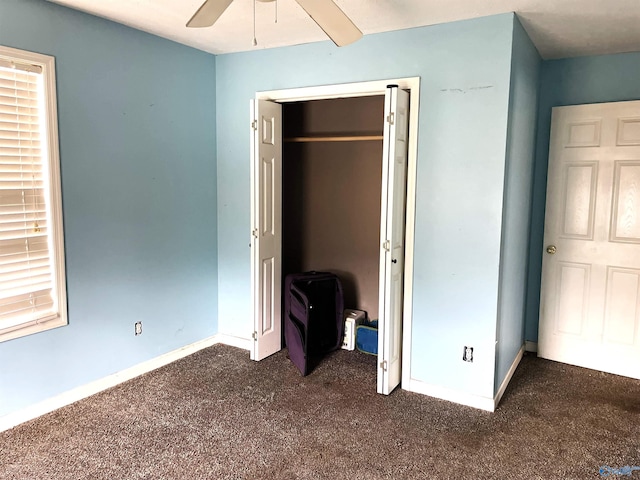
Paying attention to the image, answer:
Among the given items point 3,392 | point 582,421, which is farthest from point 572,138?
point 3,392

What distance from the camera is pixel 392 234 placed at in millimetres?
3000

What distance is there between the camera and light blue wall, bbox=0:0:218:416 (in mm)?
2742

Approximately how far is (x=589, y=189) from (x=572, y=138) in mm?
412

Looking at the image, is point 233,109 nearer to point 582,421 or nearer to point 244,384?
point 244,384

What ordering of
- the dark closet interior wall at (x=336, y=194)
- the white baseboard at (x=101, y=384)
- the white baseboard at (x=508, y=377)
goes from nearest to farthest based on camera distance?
1. the white baseboard at (x=101, y=384)
2. the white baseboard at (x=508, y=377)
3. the dark closet interior wall at (x=336, y=194)

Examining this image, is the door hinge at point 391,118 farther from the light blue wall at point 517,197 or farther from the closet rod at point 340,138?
the closet rod at point 340,138

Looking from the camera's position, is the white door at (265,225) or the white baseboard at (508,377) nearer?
the white baseboard at (508,377)

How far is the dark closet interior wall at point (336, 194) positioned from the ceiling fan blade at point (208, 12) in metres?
2.06

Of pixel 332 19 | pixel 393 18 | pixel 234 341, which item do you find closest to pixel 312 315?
pixel 234 341

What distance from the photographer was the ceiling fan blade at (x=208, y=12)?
198 cm

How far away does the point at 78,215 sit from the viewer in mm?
2887

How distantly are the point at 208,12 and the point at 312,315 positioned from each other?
7.78 feet

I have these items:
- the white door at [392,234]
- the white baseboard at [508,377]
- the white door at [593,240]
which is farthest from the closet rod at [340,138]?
the white baseboard at [508,377]

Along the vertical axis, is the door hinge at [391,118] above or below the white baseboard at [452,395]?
above
